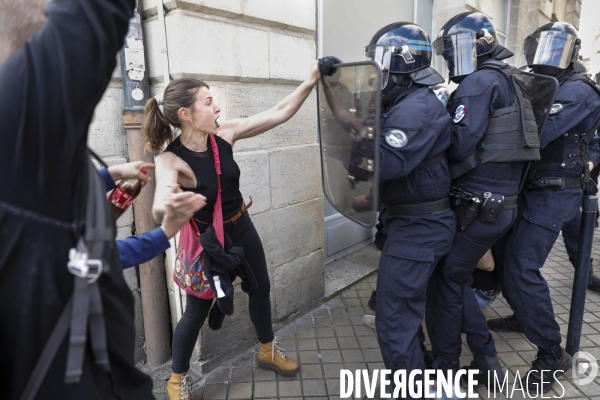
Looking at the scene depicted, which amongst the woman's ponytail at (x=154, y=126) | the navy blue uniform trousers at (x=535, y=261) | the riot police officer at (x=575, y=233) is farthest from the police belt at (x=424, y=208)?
the riot police officer at (x=575, y=233)

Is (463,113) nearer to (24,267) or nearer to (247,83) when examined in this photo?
(247,83)

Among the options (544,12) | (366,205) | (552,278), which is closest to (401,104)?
(366,205)

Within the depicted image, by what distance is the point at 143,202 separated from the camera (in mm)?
2666

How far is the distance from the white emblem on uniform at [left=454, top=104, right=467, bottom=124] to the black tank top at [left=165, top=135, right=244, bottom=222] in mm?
1237

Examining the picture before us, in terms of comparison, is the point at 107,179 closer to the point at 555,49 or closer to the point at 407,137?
the point at 407,137

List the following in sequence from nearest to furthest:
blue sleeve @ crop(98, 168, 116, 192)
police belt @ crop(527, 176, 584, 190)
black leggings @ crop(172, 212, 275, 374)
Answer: blue sleeve @ crop(98, 168, 116, 192) → black leggings @ crop(172, 212, 275, 374) → police belt @ crop(527, 176, 584, 190)

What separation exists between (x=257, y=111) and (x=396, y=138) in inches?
47.1

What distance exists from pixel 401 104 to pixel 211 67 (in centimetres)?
120

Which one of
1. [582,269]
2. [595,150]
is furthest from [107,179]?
[595,150]

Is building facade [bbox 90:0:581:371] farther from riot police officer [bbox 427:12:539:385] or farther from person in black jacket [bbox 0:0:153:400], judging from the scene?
person in black jacket [bbox 0:0:153:400]

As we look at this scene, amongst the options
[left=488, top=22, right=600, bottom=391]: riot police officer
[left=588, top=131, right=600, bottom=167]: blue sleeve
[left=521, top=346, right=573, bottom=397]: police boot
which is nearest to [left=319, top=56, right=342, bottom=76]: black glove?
[left=488, top=22, right=600, bottom=391]: riot police officer

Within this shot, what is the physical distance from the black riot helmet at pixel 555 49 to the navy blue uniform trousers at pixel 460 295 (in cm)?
115

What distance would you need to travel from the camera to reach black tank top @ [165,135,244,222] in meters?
2.13

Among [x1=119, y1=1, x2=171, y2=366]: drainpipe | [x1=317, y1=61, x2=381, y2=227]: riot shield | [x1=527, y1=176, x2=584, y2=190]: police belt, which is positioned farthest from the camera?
[x1=527, y1=176, x2=584, y2=190]: police belt
